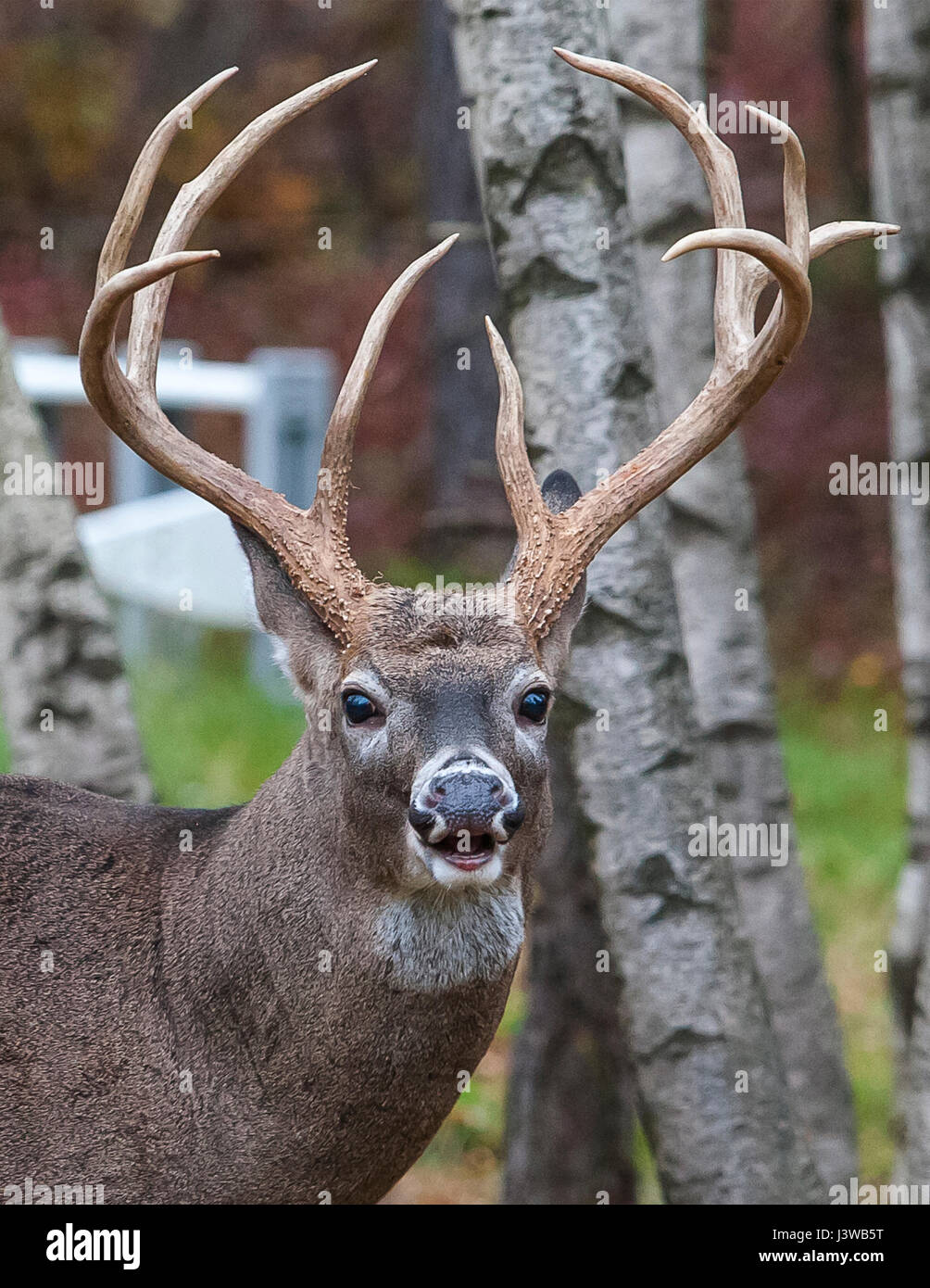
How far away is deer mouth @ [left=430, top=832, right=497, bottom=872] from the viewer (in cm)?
316

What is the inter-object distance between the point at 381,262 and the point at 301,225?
3.54ft

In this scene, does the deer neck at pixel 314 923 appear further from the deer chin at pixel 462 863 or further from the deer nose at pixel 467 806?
the deer nose at pixel 467 806

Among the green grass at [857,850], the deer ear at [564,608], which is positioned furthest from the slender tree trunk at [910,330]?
the deer ear at [564,608]

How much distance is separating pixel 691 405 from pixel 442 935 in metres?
1.26

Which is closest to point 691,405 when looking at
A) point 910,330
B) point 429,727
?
point 429,727

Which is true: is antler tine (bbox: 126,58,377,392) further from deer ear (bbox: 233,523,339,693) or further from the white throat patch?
the white throat patch

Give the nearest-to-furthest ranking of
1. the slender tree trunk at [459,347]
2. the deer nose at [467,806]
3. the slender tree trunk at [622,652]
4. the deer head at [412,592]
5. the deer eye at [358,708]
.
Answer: the deer nose at [467,806]
the deer head at [412,592]
the deer eye at [358,708]
the slender tree trunk at [622,652]
the slender tree trunk at [459,347]

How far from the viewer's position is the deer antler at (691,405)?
361 cm

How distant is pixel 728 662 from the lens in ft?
17.7

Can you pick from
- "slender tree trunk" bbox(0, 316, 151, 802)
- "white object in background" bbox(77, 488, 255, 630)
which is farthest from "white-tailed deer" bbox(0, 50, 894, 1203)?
"white object in background" bbox(77, 488, 255, 630)

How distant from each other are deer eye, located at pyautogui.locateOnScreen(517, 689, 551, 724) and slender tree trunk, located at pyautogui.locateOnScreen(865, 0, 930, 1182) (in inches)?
89.4

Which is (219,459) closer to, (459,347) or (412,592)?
(412,592)

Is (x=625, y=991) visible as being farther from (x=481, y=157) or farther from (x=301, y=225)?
(x=301, y=225)

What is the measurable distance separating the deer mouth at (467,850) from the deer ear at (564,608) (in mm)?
614
